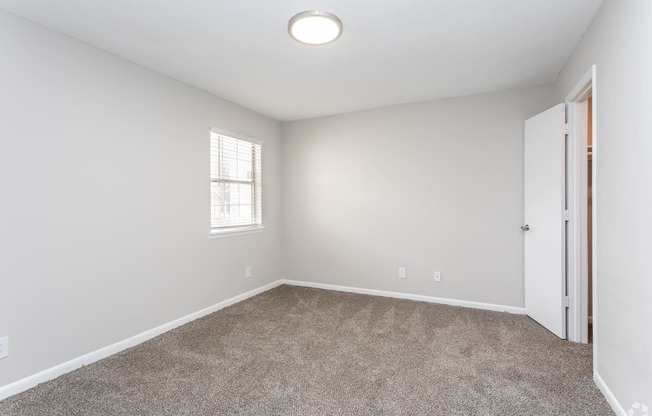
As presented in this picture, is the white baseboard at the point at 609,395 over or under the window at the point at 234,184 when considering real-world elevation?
under

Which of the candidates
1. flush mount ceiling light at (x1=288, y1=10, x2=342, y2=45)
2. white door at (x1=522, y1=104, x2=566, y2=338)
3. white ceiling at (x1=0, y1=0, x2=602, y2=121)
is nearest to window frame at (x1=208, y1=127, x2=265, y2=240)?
white ceiling at (x1=0, y1=0, x2=602, y2=121)

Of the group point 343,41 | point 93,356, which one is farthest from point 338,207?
point 93,356

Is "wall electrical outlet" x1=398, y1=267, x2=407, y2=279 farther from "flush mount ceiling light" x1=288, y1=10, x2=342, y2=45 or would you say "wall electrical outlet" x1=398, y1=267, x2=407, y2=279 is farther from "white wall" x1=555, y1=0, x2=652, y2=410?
"flush mount ceiling light" x1=288, y1=10, x2=342, y2=45

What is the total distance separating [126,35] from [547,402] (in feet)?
11.9

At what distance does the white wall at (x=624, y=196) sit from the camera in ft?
4.82

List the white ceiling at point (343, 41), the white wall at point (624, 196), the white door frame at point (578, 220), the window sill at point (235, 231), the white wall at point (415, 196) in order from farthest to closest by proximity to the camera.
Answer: the window sill at point (235, 231) → the white wall at point (415, 196) → the white door frame at point (578, 220) → the white ceiling at point (343, 41) → the white wall at point (624, 196)

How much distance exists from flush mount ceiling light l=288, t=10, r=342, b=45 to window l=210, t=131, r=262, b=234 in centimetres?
176

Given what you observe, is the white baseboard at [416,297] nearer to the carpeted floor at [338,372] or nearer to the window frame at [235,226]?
the carpeted floor at [338,372]

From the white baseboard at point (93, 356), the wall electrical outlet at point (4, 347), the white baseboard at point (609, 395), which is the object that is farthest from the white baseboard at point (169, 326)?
the white baseboard at point (609, 395)

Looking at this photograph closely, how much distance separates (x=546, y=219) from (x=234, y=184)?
331 cm

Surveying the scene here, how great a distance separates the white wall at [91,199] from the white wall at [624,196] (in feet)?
10.9

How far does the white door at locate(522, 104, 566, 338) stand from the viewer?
108 inches

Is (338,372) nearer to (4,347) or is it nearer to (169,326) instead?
(169,326)

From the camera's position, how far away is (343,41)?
7.76 ft
